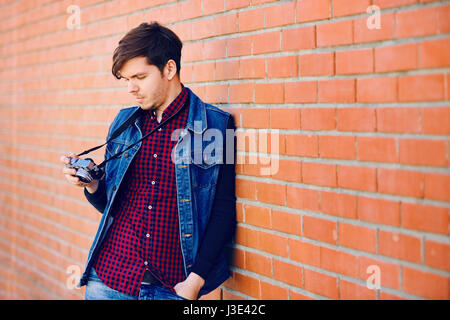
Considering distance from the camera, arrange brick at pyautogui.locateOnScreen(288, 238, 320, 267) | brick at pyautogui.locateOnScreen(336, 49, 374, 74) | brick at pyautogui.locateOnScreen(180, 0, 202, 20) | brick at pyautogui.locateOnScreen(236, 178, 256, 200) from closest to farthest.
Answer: brick at pyautogui.locateOnScreen(336, 49, 374, 74) < brick at pyautogui.locateOnScreen(288, 238, 320, 267) < brick at pyautogui.locateOnScreen(236, 178, 256, 200) < brick at pyautogui.locateOnScreen(180, 0, 202, 20)

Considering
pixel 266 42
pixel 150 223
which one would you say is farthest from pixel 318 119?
pixel 150 223

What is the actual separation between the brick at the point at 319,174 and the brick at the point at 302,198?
0.17ft

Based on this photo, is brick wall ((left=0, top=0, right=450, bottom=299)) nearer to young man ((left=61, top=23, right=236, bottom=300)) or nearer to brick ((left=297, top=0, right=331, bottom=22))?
brick ((left=297, top=0, right=331, bottom=22))

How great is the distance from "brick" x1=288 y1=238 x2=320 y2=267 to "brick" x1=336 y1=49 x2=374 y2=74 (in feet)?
2.63

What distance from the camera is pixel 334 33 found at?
6.50ft

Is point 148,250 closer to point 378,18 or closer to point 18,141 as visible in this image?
point 378,18

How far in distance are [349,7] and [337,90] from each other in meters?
0.34

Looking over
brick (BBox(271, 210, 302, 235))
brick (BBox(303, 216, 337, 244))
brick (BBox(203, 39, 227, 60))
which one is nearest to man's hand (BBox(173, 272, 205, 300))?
brick (BBox(271, 210, 302, 235))

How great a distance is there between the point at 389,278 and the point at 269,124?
911 millimetres

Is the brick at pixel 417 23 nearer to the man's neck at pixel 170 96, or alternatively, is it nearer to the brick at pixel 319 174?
the brick at pixel 319 174

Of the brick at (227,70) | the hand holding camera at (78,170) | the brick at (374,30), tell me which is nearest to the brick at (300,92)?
the brick at (374,30)

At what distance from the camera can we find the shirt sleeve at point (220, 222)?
2285 mm

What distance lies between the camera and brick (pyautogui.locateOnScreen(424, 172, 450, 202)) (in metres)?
1.65

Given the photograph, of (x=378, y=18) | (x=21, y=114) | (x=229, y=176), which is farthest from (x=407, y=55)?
(x=21, y=114)
